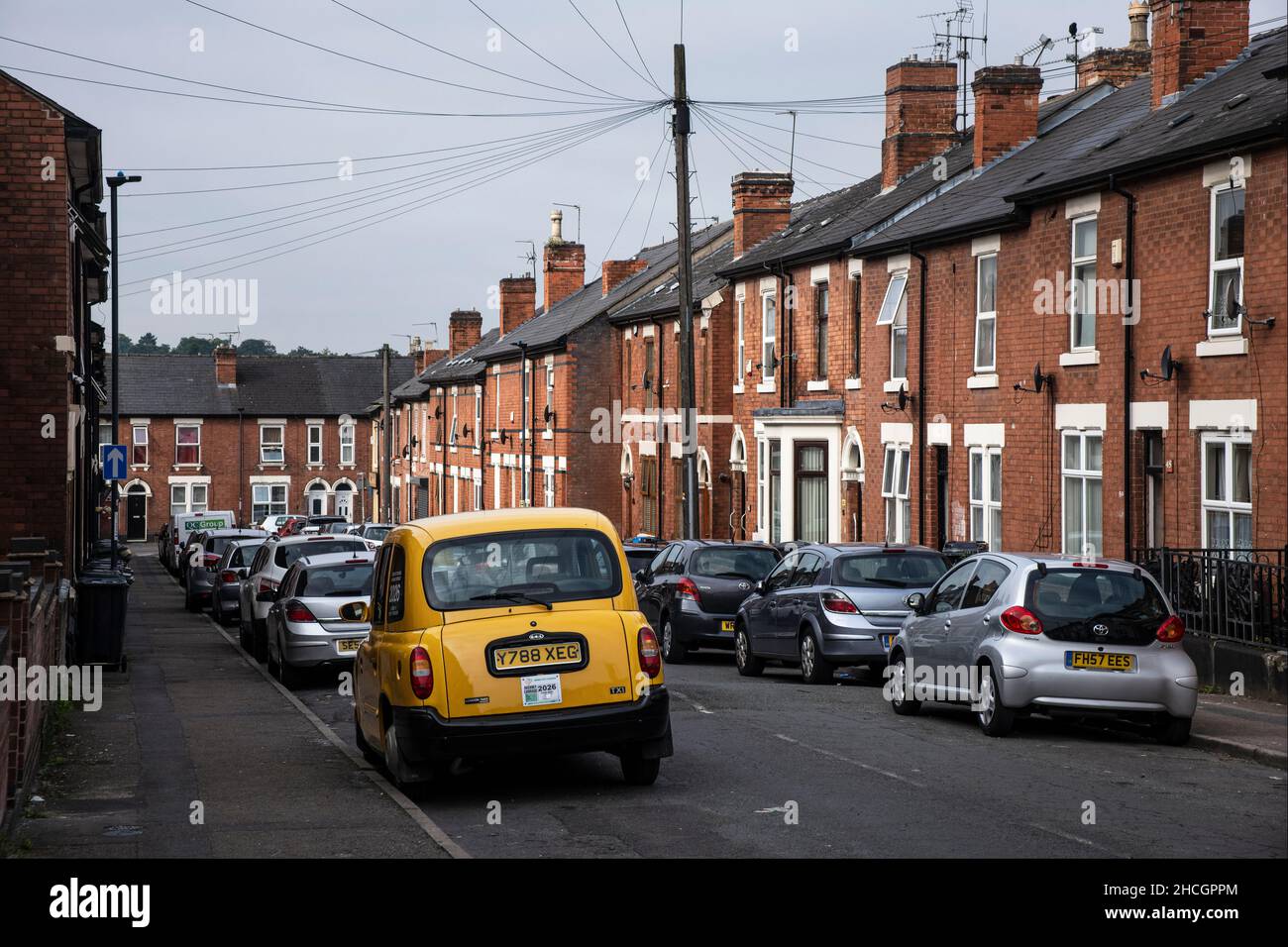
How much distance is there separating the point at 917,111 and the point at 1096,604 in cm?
2203

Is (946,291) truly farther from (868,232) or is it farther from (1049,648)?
(1049,648)

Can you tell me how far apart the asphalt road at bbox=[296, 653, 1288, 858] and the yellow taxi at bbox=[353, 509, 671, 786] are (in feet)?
1.48

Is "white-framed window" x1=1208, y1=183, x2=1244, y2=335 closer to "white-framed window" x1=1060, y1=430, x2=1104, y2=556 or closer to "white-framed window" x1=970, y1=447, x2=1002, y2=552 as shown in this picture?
"white-framed window" x1=1060, y1=430, x2=1104, y2=556

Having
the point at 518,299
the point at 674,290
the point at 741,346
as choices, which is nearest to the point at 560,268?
the point at 518,299

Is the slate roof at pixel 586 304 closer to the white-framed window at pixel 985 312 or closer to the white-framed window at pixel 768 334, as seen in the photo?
the white-framed window at pixel 768 334

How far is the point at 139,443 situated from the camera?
83.8 metres

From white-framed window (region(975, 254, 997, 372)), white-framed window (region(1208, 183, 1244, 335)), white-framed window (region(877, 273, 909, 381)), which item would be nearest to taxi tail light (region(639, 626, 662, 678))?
white-framed window (region(1208, 183, 1244, 335))

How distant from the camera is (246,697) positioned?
17.8m

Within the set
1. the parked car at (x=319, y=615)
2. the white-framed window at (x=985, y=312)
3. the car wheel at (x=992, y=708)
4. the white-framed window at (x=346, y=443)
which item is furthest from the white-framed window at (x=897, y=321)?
the white-framed window at (x=346, y=443)

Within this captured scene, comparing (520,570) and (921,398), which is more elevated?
(921,398)

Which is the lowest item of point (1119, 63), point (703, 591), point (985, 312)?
point (703, 591)

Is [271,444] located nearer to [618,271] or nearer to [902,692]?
[618,271]

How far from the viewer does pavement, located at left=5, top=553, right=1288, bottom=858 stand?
8953mm
